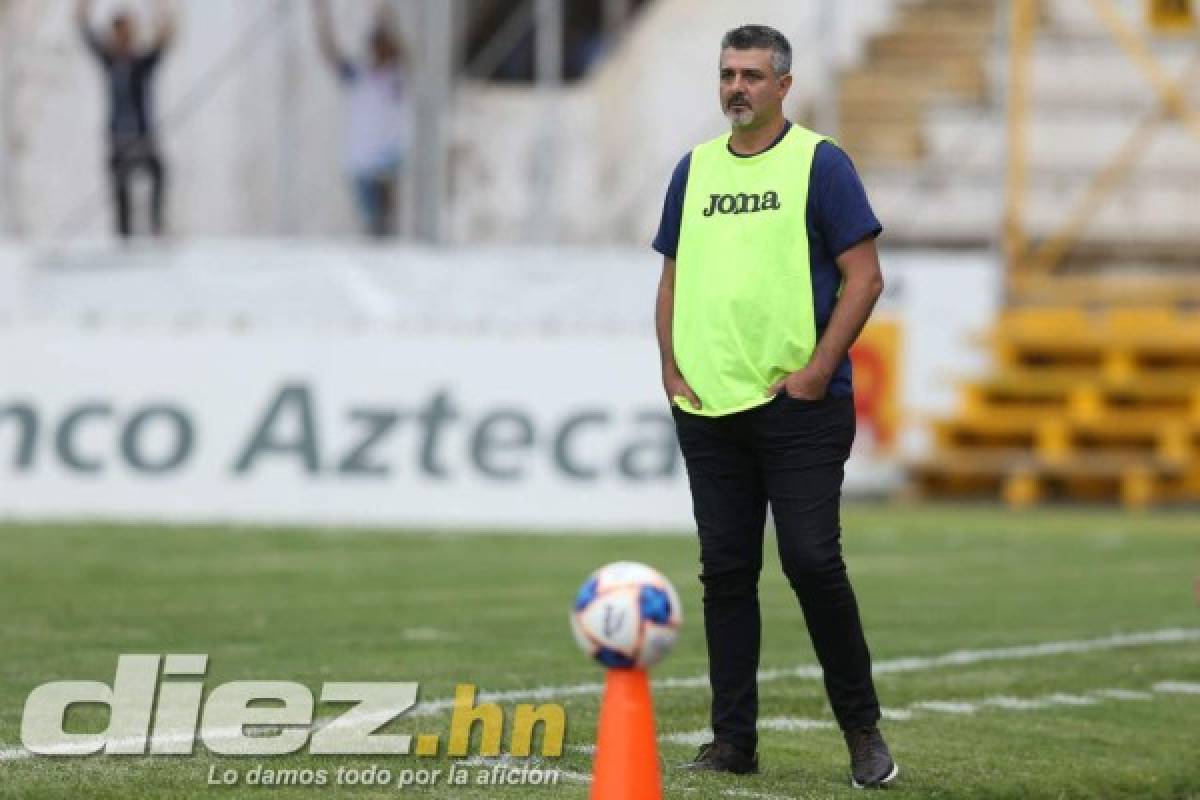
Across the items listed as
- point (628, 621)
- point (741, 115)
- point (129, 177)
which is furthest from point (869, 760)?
point (129, 177)

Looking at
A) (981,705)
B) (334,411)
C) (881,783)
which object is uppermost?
(881,783)

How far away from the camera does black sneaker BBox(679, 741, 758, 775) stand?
7852 millimetres

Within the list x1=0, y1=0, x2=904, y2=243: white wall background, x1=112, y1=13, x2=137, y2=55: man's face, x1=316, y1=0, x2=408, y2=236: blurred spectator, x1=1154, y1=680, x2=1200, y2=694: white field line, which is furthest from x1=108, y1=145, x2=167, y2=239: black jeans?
x1=1154, y1=680, x2=1200, y2=694: white field line

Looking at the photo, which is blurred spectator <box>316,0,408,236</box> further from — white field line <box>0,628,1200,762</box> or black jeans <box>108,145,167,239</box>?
white field line <box>0,628,1200,762</box>

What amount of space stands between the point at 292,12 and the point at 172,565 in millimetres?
9957

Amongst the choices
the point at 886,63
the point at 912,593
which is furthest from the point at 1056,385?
the point at 912,593

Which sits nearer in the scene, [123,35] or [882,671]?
[882,671]

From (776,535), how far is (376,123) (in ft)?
54.2

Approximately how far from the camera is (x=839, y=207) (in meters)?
7.64

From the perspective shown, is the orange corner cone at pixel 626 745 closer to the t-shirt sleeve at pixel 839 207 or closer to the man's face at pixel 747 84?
the t-shirt sleeve at pixel 839 207

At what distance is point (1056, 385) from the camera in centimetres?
2469

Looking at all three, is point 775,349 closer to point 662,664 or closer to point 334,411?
point 662,664

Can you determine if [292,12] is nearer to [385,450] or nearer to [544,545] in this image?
[385,450]

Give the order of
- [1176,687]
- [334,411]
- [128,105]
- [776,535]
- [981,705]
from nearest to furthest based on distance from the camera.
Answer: [776,535] < [981,705] < [1176,687] < [334,411] < [128,105]
